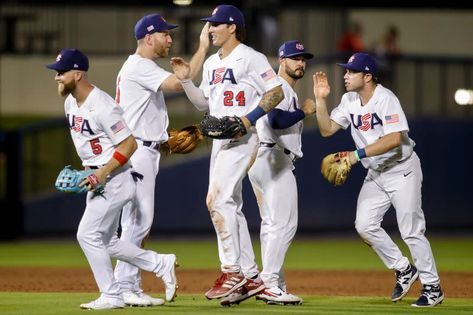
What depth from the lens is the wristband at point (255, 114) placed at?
8820mm

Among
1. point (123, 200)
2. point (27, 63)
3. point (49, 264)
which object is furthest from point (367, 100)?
point (27, 63)

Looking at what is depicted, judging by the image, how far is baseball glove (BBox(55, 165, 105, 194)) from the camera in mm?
8500

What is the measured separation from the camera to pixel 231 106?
9070mm

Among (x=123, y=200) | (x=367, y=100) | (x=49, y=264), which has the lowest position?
(x=49, y=264)

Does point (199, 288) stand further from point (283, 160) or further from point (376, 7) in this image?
point (376, 7)

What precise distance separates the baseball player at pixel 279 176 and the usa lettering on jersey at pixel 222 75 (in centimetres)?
57

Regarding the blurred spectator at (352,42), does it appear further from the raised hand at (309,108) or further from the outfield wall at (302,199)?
the raised hand at (309,108)

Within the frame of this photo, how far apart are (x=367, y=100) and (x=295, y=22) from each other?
10.9 metres

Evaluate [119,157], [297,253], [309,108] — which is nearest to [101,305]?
[119,157]

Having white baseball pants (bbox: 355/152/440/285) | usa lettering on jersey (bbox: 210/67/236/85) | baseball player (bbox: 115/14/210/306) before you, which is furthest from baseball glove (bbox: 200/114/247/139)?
white baseball pants (bbox: 355/152/440/285)

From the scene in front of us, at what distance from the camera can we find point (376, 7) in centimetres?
2250

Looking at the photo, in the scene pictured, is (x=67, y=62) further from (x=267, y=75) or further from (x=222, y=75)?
(x=267, y=75)

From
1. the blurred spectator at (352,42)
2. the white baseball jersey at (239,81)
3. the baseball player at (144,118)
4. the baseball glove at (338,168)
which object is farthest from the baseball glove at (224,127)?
the blurred spectator at (352,42)

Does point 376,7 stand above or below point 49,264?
above
